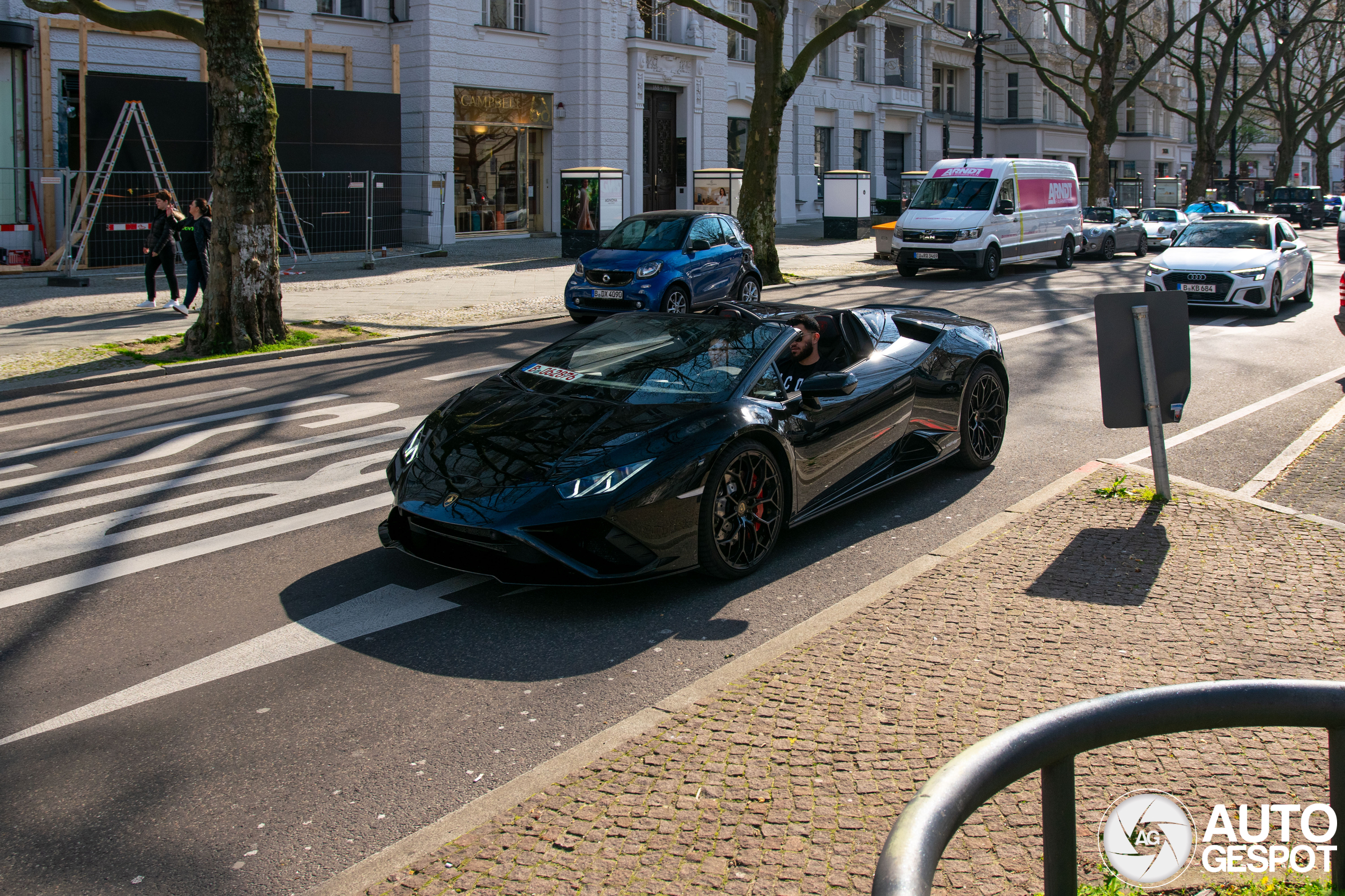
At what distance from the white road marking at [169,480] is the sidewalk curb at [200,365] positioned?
4.01 m

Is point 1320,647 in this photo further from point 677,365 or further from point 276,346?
point 276,346

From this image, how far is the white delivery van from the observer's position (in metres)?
23.1

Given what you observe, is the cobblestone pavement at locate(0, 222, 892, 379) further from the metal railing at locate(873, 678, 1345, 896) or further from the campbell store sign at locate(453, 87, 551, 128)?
the metal railing at locate(873, 678, 1345, 896)

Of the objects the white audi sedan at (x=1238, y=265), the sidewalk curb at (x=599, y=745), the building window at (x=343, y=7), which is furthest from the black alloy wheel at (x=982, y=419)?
the building window at (x=343, y=7)

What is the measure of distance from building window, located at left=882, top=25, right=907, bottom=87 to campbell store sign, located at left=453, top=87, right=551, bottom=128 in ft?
69.7

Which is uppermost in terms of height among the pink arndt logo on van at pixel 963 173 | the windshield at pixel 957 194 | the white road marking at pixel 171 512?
the pink arndt logo on van at pixel 963 173

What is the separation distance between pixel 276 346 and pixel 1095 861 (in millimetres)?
12396

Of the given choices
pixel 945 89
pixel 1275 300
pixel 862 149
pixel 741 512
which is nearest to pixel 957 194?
pixel 1275 300

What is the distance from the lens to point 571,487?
5.32 metres

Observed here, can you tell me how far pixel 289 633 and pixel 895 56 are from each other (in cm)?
5152

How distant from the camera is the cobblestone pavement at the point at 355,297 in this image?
14.7 meters

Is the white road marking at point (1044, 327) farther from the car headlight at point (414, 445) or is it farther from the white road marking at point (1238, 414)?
the car headlight at point (414, 445)

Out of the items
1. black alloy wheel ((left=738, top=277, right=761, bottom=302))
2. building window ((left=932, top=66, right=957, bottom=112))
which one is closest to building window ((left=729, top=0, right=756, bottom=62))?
building window ((left=932, top=66, right=957, bottom=112))

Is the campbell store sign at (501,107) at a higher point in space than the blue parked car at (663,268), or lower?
higher
